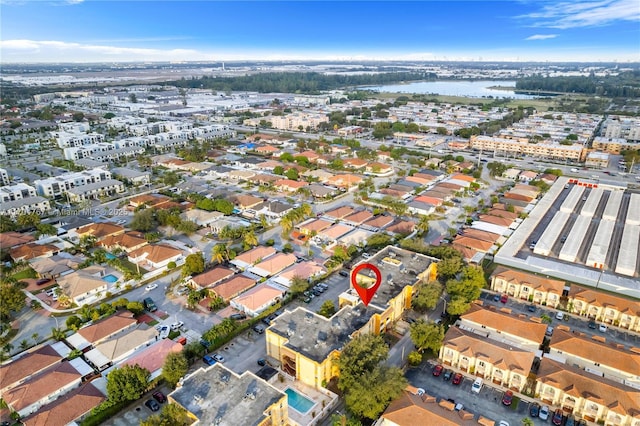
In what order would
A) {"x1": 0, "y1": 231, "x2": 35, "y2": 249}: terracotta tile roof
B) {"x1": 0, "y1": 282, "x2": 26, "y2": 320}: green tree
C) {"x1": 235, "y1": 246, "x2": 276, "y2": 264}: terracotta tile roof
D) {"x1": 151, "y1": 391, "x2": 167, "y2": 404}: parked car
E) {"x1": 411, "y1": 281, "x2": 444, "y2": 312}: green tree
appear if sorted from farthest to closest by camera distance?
{"x1": 0, "y1": 231, "x2": 35, "y2": 249}: terracotta tile roof, {"x1": 235, "y1": 246, "x2": 276, "y2": 264}: terracotta tile roof, {"x1": 411, "y1": 281, "x2": 444, "y2": 312}: green tree, {"x1": 0, "y1": 282, "x2": 26, "y2": 320}: green tree, {"x1": 151, "y1": 391, "x2": 167, "y2": 404}: parked car

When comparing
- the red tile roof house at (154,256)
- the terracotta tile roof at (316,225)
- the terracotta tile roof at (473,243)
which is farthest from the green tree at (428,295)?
the red tile roof house at (154,256)

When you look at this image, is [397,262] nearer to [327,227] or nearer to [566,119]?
[327,227]

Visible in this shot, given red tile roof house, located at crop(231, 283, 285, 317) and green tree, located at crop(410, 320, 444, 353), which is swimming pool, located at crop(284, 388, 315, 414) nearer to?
green tree, located at crop(410, 320, 444, 353)

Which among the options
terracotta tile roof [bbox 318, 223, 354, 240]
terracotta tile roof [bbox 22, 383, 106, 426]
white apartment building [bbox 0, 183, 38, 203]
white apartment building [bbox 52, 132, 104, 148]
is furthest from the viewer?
white apartment building [bbox 52, 132, 104, 148]

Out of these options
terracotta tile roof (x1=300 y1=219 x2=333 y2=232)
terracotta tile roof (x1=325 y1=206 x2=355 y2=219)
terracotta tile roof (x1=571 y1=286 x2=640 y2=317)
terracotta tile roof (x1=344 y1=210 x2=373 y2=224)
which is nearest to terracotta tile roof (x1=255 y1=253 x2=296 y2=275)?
terracotta tile roof (x1=300 y1=219 x2=333 y2=232)

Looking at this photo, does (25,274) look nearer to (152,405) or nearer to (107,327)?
(107,327)

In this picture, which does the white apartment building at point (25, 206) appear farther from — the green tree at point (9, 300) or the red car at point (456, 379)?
the red car at point (456, 379)

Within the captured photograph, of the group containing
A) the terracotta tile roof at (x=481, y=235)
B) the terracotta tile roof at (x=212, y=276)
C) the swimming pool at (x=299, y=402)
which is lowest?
the swimming pool at (x=299, y=402)
